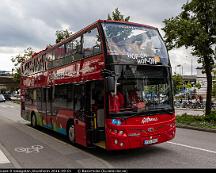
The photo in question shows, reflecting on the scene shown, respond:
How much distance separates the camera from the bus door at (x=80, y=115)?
10.5 m

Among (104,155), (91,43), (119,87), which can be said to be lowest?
(104,155)

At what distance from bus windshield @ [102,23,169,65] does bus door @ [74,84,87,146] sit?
193cm

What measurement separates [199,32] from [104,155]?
994 cm

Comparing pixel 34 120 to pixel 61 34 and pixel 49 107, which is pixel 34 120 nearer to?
pixel 49 107

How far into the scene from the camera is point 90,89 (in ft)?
34.6

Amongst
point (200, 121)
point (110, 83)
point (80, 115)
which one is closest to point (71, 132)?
point (80, 115)

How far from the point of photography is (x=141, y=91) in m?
9.55

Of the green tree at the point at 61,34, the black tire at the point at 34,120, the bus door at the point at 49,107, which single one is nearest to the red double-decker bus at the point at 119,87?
the bus door at the point at 49,107

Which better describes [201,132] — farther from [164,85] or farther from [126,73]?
[126,73]

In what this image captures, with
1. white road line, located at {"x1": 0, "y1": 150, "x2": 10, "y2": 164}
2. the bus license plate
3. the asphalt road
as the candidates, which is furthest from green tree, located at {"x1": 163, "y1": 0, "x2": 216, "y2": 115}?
white road line, located at {"x1": 0, "y1": 150, "x2": 10, "y2": 164}

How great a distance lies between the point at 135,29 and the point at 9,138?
7.17 m

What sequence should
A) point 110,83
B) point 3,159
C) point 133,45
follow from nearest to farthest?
point 110,83 → point 3,159 → point 133,45

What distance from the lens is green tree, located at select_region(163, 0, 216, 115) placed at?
57.7 feet

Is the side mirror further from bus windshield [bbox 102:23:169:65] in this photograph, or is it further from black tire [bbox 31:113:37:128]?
black tire [bbox 31:113:37:128]
